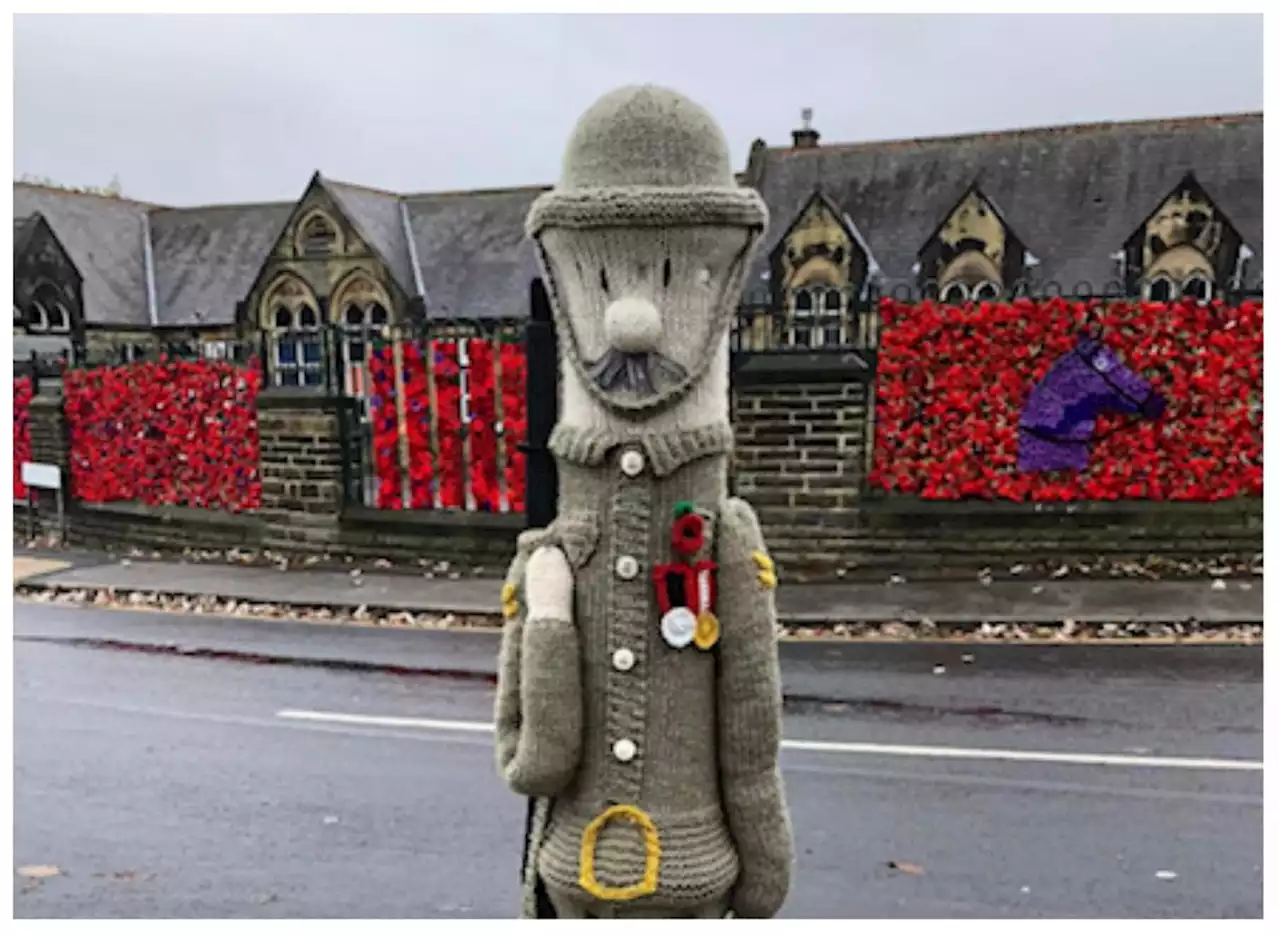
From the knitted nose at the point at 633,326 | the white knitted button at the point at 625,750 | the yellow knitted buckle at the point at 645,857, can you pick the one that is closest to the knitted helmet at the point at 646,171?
the knitted nose at the point at 633,326

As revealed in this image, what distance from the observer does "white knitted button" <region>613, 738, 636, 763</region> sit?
9.40 ft

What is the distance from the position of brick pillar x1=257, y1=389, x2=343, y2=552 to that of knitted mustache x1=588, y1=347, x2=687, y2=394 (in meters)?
9.89

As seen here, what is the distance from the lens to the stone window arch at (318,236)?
99.2 feet

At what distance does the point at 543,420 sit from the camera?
3.26 metres

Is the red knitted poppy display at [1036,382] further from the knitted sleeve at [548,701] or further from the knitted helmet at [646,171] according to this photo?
the knitted sleeve at [548,701]

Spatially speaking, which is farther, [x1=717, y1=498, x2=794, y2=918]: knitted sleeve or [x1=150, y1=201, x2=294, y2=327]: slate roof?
[x1=150, y1=201, x2=294, y2=327]: slate roof

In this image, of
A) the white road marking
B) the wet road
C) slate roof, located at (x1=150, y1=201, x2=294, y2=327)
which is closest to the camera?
the wet road

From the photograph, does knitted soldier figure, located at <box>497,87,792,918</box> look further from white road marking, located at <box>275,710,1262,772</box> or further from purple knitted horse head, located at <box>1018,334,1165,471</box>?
purple knitted horse head, located at <box>1018,334,1165,471</box>

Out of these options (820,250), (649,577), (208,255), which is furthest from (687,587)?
(208,255)

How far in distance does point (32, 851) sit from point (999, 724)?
5446 millimetres

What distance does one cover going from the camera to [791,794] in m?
5.90

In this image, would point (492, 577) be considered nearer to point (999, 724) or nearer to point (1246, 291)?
point (999, 724)

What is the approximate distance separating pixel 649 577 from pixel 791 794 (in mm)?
3446

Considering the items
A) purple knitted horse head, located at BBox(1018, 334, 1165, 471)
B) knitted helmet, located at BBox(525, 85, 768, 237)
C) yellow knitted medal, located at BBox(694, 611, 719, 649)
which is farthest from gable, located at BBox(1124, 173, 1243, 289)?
yellow knitted medal, located at BBox(694, 611, 719, 649)
